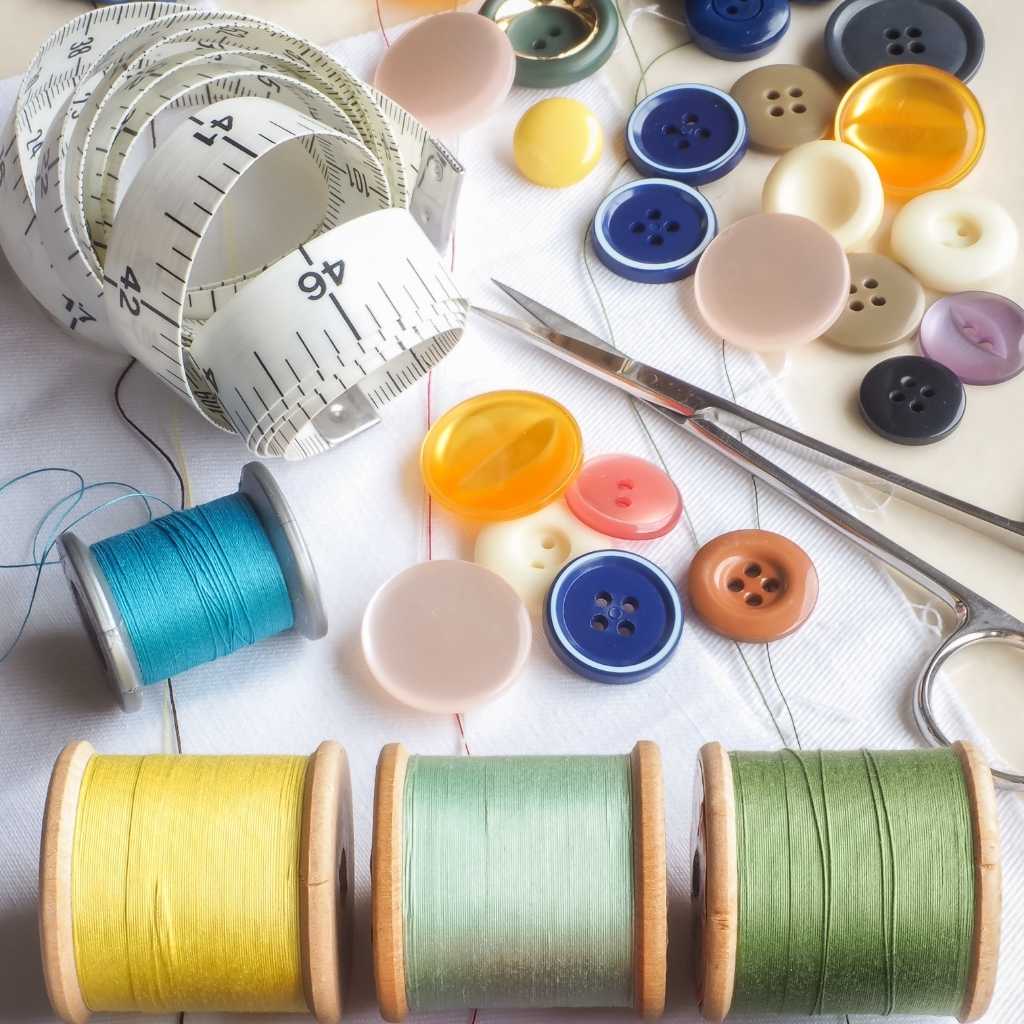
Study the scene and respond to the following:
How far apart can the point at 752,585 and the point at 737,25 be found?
33.3 inches

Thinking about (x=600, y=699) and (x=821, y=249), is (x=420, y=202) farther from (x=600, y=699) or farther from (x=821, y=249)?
(x=600, y=699)

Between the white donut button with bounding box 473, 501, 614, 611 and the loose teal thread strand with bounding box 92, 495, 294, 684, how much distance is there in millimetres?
246

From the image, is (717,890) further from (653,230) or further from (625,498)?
(653,230)

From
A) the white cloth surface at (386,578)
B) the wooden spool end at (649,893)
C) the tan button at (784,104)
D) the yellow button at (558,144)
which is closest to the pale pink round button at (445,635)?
the white cloth surface at (386,578)

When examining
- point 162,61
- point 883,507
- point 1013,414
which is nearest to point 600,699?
point 883,507

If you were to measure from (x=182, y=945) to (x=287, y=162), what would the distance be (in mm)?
978

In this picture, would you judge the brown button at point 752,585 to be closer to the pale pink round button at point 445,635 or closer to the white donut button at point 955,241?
the pale pink round button at point 445,635

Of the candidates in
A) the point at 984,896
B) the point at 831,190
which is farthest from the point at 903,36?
the point at 984,896

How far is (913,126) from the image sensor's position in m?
1.84

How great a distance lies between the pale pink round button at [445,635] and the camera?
1489mm

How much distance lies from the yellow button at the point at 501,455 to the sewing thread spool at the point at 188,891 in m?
0.42

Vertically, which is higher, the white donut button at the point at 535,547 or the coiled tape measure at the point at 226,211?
the coiled tape measure at the point at 226,211

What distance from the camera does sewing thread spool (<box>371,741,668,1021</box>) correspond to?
1.23 meters

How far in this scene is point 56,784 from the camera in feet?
4.12
